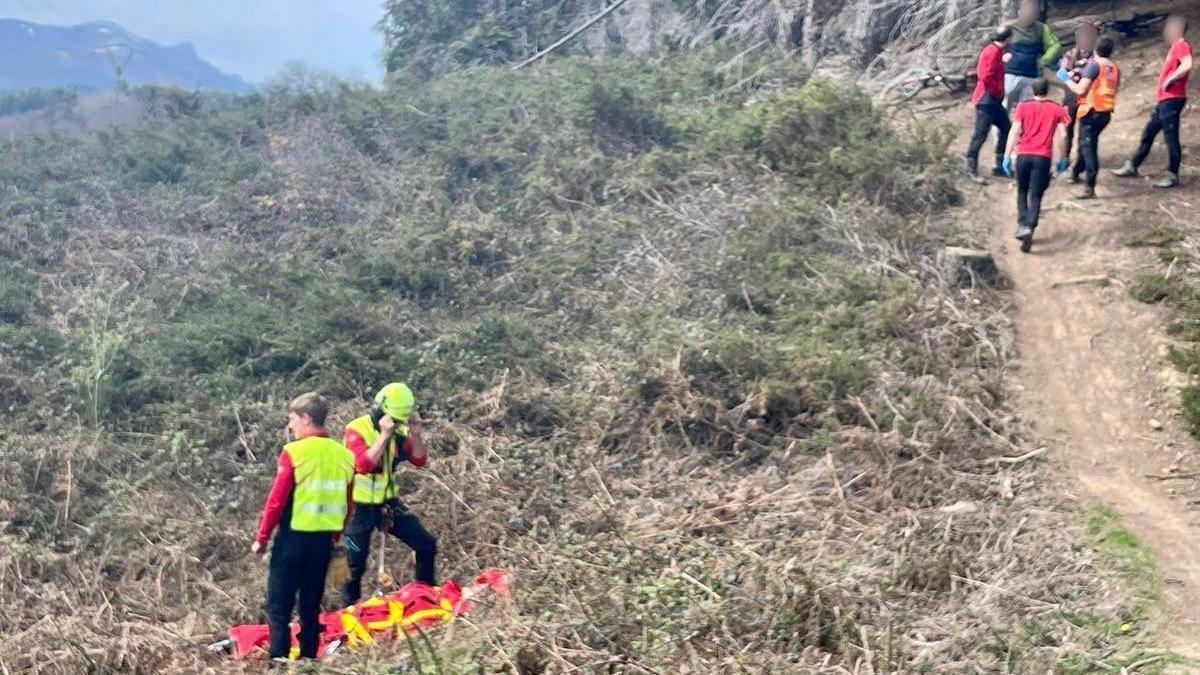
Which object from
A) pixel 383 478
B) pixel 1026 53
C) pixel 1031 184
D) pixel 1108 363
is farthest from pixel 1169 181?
pixel 383 478

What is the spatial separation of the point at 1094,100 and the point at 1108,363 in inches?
124

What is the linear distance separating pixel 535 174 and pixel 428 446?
5320 millimetres

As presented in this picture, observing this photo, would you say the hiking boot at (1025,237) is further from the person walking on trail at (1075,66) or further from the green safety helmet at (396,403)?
the green safety helmet at (396,403)

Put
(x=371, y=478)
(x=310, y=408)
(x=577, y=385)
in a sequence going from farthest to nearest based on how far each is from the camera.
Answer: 1. (x=577, y=385)
2. (x=371, y=478)
3. (x=310, y=408)

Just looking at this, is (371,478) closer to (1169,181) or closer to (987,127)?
(987,127)

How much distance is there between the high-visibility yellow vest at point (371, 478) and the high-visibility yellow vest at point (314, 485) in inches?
22.1

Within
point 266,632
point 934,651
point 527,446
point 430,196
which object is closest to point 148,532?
point 266,632

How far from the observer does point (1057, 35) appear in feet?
43.5

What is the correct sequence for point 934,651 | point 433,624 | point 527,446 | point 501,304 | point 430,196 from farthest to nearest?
point 430,196 → point 501,304 → point 527,446 → point 433,624 → point 934,651

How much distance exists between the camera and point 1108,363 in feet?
26.5

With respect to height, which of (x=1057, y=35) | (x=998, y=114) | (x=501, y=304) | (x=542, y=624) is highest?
(x=1057, y=35)

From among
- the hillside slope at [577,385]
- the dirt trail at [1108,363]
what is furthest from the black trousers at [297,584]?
the dirt trail at [1108,363]

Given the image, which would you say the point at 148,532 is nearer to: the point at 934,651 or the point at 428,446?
the point at 428,446

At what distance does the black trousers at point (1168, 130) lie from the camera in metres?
9.66
